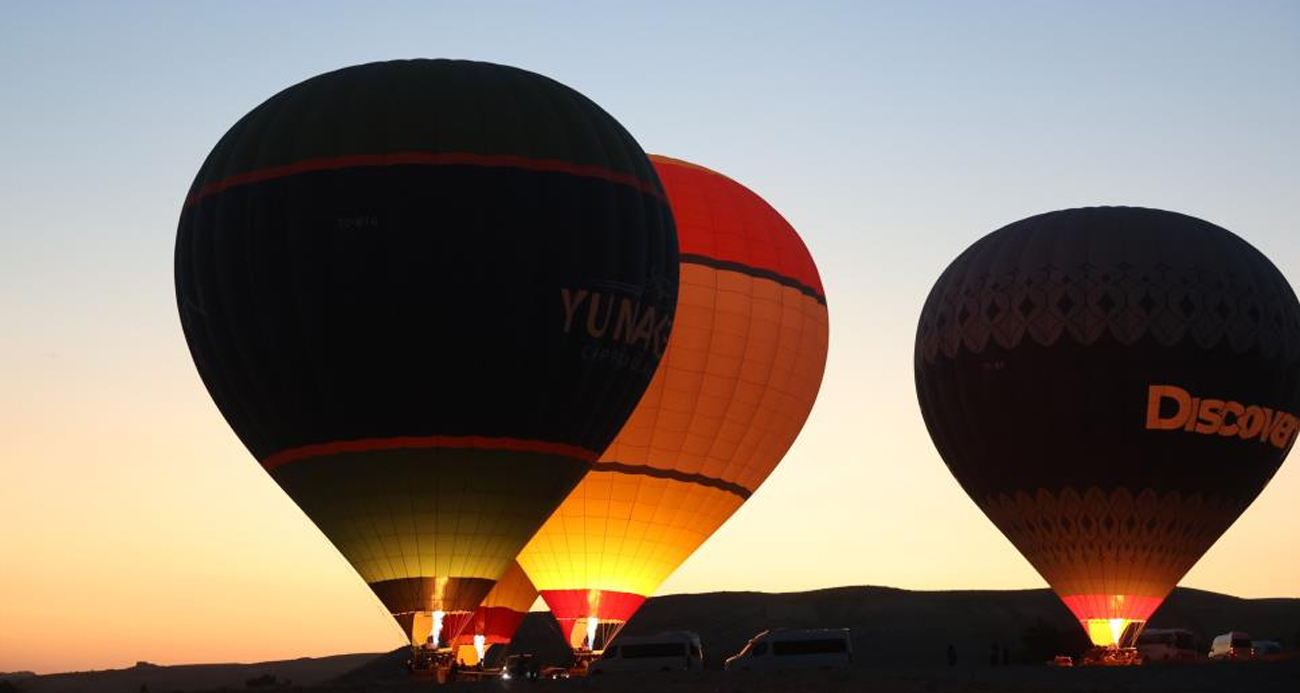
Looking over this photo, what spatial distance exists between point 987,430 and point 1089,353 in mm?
2844

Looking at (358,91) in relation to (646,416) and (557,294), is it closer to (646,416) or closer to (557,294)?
(557,294)

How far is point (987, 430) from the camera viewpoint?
140 ft

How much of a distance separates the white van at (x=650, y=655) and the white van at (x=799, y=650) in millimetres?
1472

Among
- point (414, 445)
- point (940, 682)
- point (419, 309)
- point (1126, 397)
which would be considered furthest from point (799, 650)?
point (419, 309)

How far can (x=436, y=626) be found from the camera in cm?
3228

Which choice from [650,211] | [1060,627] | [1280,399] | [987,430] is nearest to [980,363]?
[987,430]

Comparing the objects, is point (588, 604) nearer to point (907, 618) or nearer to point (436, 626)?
point (436, 626)

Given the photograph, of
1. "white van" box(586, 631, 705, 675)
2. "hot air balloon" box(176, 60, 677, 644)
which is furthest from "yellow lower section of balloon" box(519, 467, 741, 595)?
"hot air balloon" box(176, 60, 677, 644)

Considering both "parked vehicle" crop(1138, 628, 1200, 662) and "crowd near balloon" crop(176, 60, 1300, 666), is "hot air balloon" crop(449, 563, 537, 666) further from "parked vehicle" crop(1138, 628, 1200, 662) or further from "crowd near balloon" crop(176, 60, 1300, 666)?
"parked vehicle" crop(1138, 628, 1200, 662)

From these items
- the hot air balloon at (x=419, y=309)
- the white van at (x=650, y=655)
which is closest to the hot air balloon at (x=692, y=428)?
the white van at (x=650, y=655)

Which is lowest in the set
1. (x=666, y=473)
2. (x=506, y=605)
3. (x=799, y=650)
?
Result: (x=799, y=650)

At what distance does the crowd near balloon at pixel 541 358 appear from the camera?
31750mm

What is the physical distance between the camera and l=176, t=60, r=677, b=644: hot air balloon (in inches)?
1246

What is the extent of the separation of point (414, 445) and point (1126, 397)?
16671 mm
